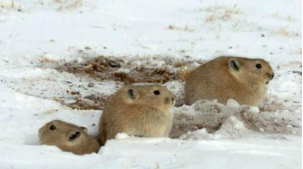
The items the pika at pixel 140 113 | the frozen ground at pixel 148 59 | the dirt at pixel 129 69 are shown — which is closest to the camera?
the frozen ground at pixel 148 59

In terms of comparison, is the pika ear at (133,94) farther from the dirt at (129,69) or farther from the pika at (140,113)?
the dirt at (129,69)

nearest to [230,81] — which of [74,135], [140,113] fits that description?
[140,113]

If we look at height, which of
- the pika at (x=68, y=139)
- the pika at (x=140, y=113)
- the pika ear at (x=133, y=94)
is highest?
the pika ear at (x=133, y=94)

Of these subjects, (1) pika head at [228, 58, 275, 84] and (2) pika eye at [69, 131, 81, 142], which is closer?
(2) pika eye at [69, 131, 81, 142]

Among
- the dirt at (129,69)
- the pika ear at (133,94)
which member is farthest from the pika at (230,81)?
the pika ear at (133,94)

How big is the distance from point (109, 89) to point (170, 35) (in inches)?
153

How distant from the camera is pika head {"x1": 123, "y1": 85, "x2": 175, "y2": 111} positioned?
721cm

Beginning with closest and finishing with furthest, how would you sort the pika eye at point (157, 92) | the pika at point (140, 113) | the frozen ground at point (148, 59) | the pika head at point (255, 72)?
1. the frozen ground at point (148, 59)
2. the pika at point (140, 113)
3. the pika eye at point (157, 92)
4. the pika head at point (255, 72)

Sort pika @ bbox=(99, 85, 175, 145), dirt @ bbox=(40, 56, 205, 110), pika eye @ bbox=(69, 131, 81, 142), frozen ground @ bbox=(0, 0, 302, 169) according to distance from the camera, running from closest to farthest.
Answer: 1. frozen ground @ bbox=(0, 0, 302, 169)
2. pika eye @ bbox=(69, 131, 81, 142)
3. pika @ bbox=(99, 85, 175, 145)
4. dirt @ bbox=(40, 56, 205, 110)

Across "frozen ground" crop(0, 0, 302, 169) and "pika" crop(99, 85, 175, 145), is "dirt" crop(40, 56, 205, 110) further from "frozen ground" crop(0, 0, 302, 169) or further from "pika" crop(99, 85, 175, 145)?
"pika" crop(99, 85, 175, 145)

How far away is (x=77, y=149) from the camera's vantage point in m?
6.98

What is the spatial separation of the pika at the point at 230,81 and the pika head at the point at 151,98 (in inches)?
58.8

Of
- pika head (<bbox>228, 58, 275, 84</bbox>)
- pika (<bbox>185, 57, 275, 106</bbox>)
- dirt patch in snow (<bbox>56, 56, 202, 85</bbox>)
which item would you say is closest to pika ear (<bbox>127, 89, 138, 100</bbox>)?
pika (<bbox>185, 57, 275, 106</bbox>)

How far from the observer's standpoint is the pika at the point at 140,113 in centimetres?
715
